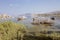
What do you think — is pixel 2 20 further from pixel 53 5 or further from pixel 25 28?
pixel 53 5

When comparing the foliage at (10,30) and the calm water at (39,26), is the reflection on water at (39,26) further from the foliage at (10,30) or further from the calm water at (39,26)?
the foliage at (10,30)

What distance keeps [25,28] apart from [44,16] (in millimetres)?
624

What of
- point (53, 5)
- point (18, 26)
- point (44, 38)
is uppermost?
point (53, 5)

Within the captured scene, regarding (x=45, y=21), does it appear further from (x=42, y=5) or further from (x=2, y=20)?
(x=2, y=20)

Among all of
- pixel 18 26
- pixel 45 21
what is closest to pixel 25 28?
pixel 18 26

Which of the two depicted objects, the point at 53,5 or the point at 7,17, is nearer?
the point at 53,5

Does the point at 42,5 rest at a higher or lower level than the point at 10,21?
higher

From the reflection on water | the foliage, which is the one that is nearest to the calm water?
the reflection on water

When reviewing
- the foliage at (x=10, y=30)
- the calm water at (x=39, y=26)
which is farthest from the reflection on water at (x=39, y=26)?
the foliage at (x=10, y=30)

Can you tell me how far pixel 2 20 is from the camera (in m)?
4.82

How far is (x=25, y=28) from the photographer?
4637 mm

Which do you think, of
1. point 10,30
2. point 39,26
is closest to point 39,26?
Result: point 39,26

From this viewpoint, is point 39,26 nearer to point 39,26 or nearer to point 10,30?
point 39,26

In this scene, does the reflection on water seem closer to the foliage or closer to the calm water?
the calm water
